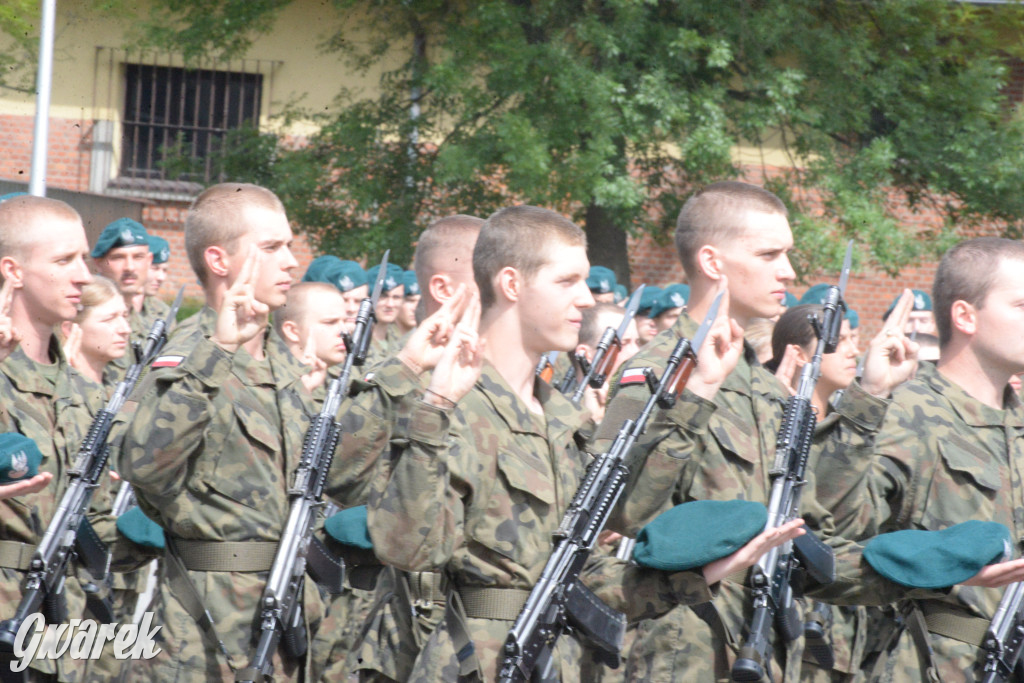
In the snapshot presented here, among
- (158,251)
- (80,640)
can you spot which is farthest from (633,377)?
(158,251)

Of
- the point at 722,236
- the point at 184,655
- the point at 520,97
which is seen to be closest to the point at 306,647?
the point at 184,655

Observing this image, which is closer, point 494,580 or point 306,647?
point 494,580

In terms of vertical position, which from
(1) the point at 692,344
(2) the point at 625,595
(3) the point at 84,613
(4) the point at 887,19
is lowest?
(3) the point at 84,613

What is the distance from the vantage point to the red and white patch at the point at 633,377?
3461 mm

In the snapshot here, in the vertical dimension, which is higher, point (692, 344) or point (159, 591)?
point (692, 344)

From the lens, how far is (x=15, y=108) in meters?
9.54

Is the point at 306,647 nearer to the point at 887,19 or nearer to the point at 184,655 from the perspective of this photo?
the point at 184,655

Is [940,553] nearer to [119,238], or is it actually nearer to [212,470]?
[212,470]

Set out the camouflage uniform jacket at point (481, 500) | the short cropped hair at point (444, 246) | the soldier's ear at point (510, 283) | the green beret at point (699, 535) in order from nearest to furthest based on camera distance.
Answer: the camouflage uniform jacket at point (481, 500)
the green beret at point (699, 535)
the soldier's ear at point (510, 283)
the short cropped hair at point (444, 246)

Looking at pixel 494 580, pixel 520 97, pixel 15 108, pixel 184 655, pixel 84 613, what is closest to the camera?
pixel 494 580

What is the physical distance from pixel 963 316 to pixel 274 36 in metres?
10.0

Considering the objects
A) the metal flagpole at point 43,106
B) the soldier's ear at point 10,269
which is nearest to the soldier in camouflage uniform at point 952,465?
the soldier's ear at point 10,269

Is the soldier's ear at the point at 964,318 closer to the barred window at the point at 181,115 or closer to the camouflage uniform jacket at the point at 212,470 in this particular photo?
the camouflage uniform jacket at the point at 212,470

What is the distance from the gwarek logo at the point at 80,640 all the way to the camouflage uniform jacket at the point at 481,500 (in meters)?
1.06
